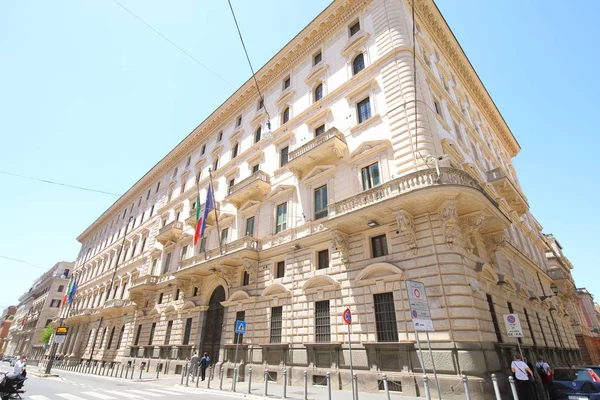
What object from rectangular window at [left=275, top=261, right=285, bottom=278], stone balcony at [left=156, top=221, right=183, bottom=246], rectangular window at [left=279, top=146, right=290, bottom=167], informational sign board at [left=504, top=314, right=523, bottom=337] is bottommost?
informational sign board at [left=504, top=314, right=523, bottom=337]

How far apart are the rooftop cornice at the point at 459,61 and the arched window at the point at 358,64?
5203 millimetres

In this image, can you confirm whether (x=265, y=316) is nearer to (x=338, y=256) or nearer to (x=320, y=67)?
(x=338, y=256)

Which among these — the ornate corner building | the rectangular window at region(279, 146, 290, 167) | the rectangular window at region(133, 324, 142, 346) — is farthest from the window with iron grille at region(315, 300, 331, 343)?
the rectangular window at region(133, 324, 142, 346)

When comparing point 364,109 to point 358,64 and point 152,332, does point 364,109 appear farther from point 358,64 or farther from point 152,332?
point 152,332

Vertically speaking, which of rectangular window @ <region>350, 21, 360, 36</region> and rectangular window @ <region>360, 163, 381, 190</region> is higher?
rectangular window @ <region>350, 21, 360, 36</region>

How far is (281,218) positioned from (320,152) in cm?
510

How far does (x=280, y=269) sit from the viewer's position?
748 inches

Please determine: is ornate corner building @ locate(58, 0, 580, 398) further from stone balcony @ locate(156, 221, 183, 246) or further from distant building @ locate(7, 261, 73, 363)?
distant building @ locate(7, 261, 73, 363)

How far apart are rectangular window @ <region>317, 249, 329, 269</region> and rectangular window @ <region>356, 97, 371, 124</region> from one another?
8010 millimetres

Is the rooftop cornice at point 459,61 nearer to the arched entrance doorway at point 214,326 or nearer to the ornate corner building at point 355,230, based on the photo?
the ornate corner building at point 355,230

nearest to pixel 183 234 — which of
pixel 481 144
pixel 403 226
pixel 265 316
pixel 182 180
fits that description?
pixel 182 180

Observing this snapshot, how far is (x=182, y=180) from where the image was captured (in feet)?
118

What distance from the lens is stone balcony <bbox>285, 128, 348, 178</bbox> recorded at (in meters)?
17.8

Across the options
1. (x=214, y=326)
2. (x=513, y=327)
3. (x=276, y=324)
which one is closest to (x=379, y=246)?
(x=513, y=327)
